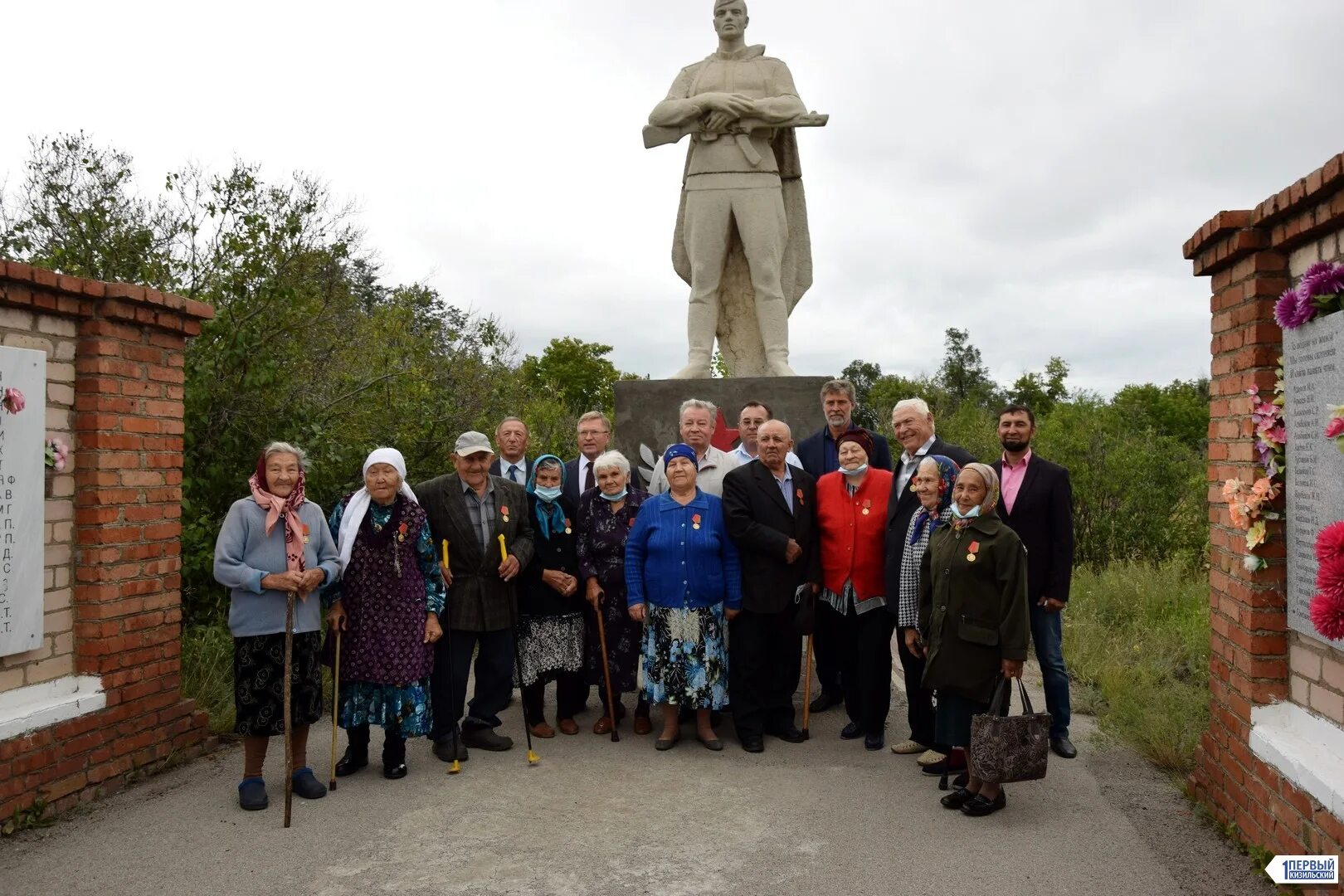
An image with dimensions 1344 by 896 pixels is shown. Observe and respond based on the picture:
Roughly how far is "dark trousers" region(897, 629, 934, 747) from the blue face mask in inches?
36.3

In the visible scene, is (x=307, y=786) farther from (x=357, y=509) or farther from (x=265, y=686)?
(x=357, y=509)

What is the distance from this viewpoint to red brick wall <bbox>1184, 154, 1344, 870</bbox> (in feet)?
11.3

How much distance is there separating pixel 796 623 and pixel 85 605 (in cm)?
339

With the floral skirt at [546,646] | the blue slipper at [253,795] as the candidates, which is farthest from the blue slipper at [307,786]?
the floral skirt at [546,646]

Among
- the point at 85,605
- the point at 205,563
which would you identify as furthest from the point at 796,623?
the point at 205,563

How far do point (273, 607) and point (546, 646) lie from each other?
1.53 metres

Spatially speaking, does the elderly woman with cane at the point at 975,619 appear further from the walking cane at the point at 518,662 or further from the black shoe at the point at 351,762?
the black shoe at the point at 351,762

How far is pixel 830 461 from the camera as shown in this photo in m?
6.12

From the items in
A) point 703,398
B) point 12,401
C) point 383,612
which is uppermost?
point 703,398

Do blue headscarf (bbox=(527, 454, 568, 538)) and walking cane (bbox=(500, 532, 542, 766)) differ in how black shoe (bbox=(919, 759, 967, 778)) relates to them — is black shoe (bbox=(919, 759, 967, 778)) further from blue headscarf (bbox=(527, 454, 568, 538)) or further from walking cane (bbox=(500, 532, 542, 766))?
blue headscarf (bbox=(527, 454, 568, 538))

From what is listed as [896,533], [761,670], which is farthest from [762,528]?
[761,670]

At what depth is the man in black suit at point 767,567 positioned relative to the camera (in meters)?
5.24

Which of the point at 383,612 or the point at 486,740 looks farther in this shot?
the point at 486,740

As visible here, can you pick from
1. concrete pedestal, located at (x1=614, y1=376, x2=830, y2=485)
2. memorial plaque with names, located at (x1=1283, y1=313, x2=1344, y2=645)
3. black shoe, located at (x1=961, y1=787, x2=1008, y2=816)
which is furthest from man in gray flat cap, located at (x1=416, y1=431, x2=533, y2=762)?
memorial plaque with names, located at (x1=1283, y1=313, x2=1344, y2=645)
